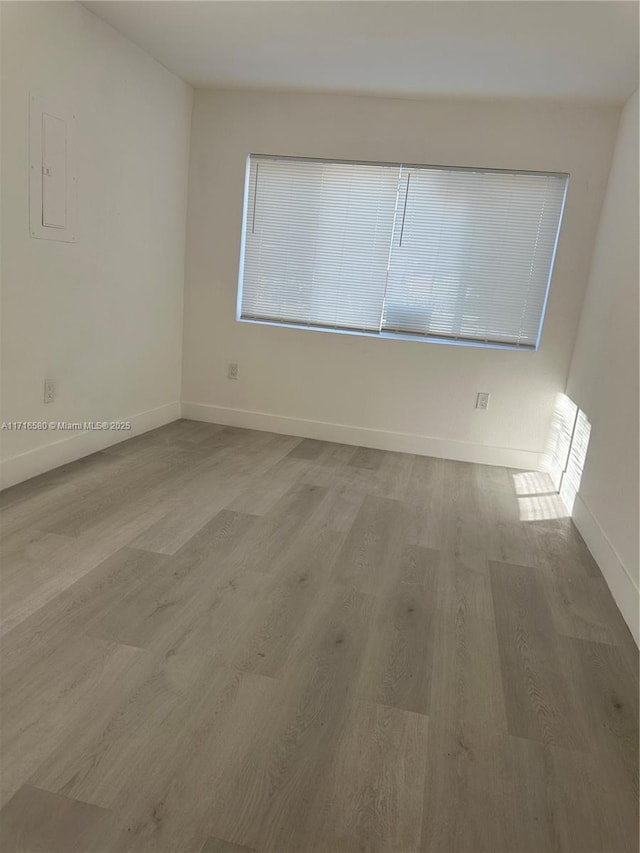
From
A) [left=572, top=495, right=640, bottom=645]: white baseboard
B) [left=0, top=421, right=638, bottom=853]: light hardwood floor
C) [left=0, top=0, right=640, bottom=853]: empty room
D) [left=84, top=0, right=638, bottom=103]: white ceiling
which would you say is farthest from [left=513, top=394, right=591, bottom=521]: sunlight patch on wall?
[left=84, top=0, right=638, bottom=103]: white ceiling

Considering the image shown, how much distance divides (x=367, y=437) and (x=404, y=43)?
2464mm

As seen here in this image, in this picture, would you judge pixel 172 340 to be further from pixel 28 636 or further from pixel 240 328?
pixel 28 636

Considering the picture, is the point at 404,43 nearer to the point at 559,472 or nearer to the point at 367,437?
the point at 367,437

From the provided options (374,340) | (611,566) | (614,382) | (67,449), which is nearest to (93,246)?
(67,449)

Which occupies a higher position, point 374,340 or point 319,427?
point 374,340

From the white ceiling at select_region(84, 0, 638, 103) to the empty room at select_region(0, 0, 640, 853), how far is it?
0.02 m

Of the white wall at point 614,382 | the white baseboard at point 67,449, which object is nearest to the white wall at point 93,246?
the white baseboard at point 67,449

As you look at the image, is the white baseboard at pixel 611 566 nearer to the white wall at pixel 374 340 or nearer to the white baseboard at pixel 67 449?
the white wall at pixel 374 340

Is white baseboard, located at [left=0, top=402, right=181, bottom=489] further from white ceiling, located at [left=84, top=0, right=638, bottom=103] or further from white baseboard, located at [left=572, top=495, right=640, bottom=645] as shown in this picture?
white baseboard, located at [left=572, top=495, right=640, bottom=645]

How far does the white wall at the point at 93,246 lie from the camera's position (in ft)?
8.46

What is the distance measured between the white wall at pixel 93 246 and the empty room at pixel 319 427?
0.02 m

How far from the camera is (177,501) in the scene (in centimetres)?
287

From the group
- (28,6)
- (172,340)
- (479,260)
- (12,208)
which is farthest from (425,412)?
(28,6)

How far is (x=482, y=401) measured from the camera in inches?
157
